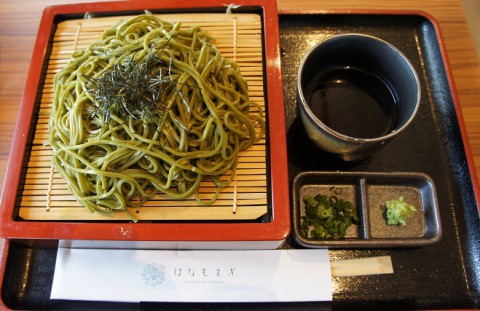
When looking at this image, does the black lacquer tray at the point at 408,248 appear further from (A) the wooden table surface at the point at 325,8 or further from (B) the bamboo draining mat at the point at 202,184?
(B) the bamboo draining mat at the point at 202,184

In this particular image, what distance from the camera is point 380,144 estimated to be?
154cm

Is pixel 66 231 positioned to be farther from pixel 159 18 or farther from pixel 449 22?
pixel 449 22

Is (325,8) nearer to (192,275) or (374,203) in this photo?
(374,203)

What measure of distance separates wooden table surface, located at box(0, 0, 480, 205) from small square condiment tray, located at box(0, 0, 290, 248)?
43 centimetres

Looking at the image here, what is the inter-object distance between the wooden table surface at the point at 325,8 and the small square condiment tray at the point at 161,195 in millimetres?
432

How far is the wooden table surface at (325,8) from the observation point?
6.80 ft

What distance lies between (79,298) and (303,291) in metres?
1.04

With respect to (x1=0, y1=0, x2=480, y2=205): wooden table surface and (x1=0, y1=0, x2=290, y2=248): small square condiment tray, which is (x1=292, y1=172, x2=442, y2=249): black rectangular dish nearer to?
(x1=0, y1=0, x2=290, y2=248): small square condiment tray

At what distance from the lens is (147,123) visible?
→ 1487mm

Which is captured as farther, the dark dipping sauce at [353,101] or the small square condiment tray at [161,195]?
the dark dipping sauce at [353,101]

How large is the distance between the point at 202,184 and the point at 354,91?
952 mm

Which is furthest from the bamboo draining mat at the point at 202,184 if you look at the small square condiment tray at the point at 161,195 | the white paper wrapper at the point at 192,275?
the white paper wrapper at the point at 192,275

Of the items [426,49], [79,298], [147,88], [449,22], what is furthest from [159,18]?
[449,22]

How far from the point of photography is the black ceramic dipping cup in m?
1.64
